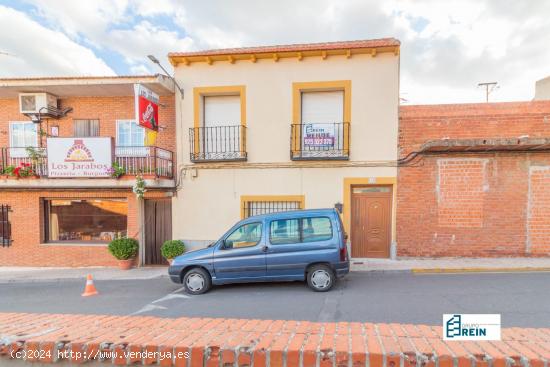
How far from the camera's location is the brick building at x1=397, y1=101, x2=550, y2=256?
8.18 m

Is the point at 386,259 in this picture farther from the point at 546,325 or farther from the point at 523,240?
the point at 546,325

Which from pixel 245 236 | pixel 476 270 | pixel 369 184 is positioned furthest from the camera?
pixel 369 184

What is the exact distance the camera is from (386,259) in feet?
28.6

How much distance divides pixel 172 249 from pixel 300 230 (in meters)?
4.71

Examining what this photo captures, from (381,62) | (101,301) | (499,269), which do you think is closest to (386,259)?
(499,269)

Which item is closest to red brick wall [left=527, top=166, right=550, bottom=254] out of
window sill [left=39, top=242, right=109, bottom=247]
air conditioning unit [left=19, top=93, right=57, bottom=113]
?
window sill [left=39, top=242, right=109, bottom=247]

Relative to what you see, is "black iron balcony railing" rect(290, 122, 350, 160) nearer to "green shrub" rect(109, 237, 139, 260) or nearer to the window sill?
"green shrub" rect(109, 237, 139, 260)

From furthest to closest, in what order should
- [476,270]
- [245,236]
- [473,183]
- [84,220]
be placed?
1. [84,220]
2. [473,183]
3. [476,270]
4. [245,236]

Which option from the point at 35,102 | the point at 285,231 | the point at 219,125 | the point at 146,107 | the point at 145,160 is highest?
the point at 35,102

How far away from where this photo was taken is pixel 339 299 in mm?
5613

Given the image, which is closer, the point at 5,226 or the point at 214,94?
the point at 214,94

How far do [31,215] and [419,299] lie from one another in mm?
12355

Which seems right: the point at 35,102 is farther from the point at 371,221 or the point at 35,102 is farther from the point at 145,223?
the point at 371,221

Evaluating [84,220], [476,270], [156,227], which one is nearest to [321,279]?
[476,270]
